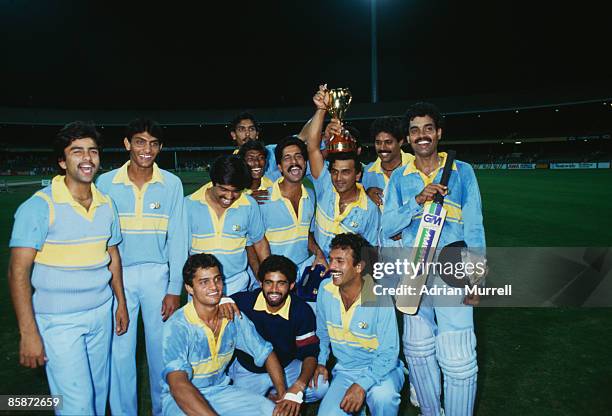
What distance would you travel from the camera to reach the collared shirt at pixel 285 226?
426 cm

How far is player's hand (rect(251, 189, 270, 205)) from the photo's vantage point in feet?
14.3

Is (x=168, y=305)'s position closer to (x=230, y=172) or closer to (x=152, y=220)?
(x=152, y=220)

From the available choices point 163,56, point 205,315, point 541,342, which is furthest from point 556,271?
point 163,56

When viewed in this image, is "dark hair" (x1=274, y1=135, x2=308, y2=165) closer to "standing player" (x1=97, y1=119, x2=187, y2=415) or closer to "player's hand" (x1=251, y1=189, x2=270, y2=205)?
"player's hand" (x1=251, y1=189, x2=270, y2=205)

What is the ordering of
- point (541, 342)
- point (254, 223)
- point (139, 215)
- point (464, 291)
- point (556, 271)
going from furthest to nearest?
point (556, 271), point (541, 342), point (254, 223), point (139, 215), point (464, 291)

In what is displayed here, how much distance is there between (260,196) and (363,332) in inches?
69.5

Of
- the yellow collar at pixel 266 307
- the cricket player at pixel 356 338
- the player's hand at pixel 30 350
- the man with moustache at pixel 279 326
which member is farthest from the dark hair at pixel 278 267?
the player's hand at pixel 30 350

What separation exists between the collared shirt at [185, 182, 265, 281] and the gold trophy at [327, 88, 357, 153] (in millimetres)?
962

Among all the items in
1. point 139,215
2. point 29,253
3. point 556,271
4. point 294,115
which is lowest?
point 556,271

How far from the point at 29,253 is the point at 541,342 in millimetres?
4959

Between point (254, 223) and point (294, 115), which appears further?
point (294, 115)

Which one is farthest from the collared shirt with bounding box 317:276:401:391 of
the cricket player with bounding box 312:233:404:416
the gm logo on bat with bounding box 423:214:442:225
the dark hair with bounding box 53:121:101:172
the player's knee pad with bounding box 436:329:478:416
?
the dark hair with bounding box 53:121:101:172

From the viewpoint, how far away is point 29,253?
2.58 m

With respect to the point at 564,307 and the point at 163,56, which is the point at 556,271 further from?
the point at 163,56
